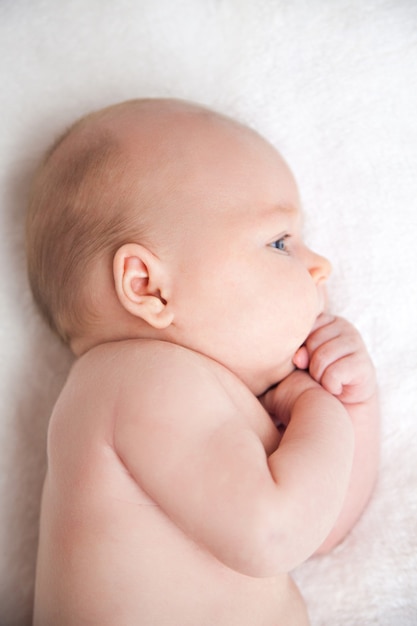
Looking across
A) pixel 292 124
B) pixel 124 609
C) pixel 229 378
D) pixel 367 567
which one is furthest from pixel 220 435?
pixel 292 124

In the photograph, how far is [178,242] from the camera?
1.18 m

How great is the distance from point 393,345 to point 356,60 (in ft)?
2.15

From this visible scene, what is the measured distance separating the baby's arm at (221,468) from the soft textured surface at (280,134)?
0.35 metres

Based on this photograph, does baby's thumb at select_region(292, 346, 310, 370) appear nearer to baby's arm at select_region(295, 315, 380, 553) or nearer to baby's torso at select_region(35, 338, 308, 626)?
baby's arm at select_region(295, 315, 380, 553)

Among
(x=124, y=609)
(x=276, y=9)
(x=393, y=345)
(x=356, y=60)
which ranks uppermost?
(x=276, y=9)

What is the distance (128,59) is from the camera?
5.34 feet

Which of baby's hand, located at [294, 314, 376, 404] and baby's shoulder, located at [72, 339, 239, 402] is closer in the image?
baby's shoulder, located at [72, 339, 239, 402]

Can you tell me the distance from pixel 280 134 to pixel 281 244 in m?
0.41

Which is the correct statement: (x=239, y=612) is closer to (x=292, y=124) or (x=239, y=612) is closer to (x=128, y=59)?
(x=292, y=124)

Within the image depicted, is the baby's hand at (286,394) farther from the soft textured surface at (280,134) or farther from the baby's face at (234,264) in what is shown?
the soft textured surface at (280,134)

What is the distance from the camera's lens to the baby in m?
1.05

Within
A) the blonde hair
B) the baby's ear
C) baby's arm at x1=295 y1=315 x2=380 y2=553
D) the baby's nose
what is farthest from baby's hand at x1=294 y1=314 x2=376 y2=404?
the blonde hair

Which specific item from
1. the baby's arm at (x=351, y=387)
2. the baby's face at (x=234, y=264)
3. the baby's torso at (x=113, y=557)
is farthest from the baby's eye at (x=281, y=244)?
the baby's torso at (x=113, y=557)

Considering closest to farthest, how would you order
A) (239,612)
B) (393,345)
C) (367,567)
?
(239,612) → (367,567) → (393,345)
